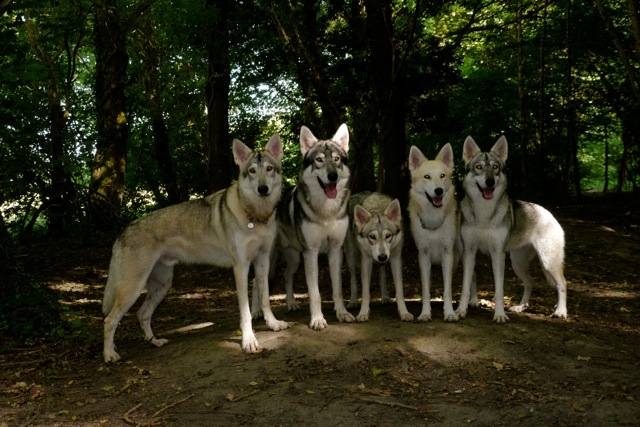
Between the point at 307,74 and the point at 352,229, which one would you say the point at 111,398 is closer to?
the point at 352,229

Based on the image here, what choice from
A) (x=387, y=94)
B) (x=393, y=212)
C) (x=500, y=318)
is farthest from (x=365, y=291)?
(x=387, y=94)

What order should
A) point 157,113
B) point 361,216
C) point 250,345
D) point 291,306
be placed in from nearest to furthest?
1. point 250,345
2. point 361,216
3. point 291,306
4. point 157,113

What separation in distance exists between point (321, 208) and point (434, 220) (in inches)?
56.0

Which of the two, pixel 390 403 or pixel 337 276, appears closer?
pixel 390 403

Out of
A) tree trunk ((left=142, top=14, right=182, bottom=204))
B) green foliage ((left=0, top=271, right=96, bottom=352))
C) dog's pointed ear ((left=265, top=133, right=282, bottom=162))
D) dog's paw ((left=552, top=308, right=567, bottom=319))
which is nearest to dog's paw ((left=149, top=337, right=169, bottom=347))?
green foliage ((left=0, top=271, right=96, bottom=352))

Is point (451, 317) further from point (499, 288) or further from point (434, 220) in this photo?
point (434, 220)

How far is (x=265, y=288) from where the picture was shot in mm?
6684

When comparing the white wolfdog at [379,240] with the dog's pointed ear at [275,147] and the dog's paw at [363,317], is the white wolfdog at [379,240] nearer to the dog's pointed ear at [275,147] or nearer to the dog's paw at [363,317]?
the dog's paw at [363,317]

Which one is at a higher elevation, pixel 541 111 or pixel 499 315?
pixel 541 111

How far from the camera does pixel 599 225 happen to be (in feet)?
46.6

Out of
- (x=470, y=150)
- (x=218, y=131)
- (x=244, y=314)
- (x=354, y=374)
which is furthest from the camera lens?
(x=218, y=131)

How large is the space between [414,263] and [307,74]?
451 centimetres

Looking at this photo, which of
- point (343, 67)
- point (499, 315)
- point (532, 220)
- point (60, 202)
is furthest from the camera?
point (343, 67)

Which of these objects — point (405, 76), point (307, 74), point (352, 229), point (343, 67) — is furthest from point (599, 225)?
point (352, 229)
